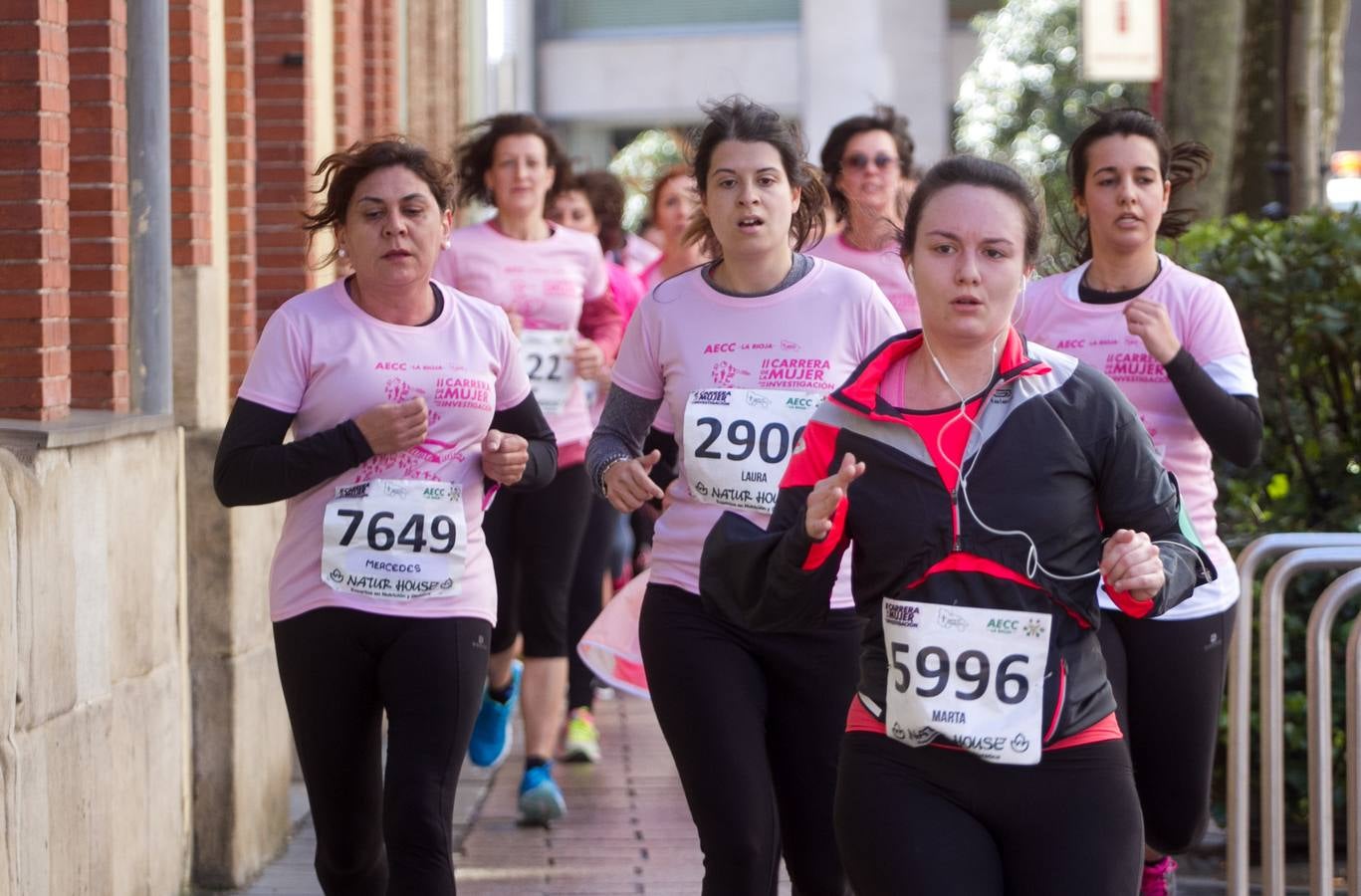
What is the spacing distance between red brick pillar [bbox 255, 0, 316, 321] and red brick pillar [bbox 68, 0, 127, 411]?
2054 mm

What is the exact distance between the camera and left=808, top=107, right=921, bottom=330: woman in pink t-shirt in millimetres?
6250

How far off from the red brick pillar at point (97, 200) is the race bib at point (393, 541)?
4.59 feet

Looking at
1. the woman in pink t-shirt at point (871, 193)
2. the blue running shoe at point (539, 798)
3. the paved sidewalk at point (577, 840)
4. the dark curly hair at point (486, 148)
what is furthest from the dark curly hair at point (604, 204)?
the blue running shoe at point (539, 798)

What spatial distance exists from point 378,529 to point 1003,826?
71.4 inches

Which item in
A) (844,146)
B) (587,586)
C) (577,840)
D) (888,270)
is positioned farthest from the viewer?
(587,586)

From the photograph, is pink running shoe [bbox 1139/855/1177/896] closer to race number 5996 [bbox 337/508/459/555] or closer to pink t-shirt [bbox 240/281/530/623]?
pink t-shirt [bbox 240/281/530/623]

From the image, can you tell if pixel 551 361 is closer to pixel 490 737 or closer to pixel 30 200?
pixel 490 737

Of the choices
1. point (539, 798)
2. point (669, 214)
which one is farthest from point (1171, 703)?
point (669, 214)

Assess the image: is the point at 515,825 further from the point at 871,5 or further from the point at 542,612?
the point at 871,5

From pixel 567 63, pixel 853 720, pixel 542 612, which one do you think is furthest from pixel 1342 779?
pixel 567 63

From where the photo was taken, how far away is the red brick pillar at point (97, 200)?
574cm

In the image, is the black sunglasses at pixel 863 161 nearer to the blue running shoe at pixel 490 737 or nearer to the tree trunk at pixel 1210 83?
the blue running shoe at pixel 490 737

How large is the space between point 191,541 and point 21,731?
172 centimetres

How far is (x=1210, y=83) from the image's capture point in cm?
1131
